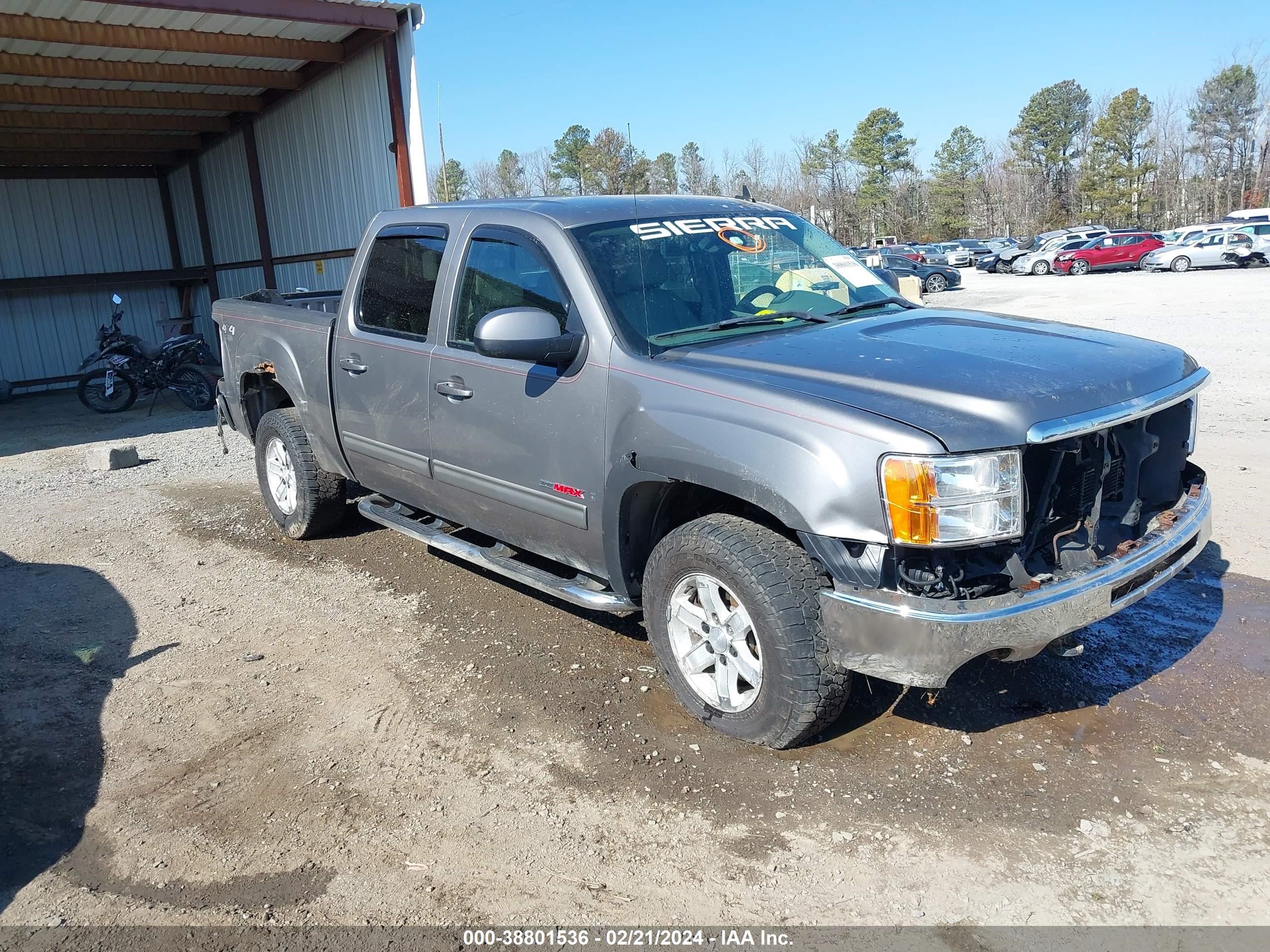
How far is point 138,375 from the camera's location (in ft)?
45.9

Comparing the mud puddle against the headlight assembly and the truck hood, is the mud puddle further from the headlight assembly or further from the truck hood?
the truck hood

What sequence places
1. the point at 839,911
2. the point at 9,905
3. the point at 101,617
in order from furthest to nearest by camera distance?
the point at 101,617 < the point at 9,905 < the point at 839,911

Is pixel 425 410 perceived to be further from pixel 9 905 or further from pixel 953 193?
pixel 953 193

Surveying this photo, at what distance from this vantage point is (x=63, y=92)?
13672 millimetres

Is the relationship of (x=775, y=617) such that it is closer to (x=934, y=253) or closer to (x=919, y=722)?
(x=919, y=722)

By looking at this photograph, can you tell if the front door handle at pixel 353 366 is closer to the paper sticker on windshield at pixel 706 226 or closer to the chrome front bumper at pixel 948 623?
the paper sticker on windshield at pixel 706 226

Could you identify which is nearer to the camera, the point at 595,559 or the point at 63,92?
the point at 595,559

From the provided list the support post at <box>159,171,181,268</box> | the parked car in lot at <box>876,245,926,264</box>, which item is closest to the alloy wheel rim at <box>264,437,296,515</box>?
the support post at <box>159,171,181,268</box>

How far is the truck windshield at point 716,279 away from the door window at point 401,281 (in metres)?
1.03

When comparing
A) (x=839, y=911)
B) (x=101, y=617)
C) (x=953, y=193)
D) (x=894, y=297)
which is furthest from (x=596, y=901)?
(x=953, y=193)

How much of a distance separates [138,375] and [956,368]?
530 inches

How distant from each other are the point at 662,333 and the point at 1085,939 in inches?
98.4

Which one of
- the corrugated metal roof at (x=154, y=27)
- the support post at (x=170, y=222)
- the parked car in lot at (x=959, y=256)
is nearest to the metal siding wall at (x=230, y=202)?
the support post at (x=170, y=222)

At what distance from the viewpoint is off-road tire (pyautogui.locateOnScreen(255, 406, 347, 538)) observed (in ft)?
20.1
